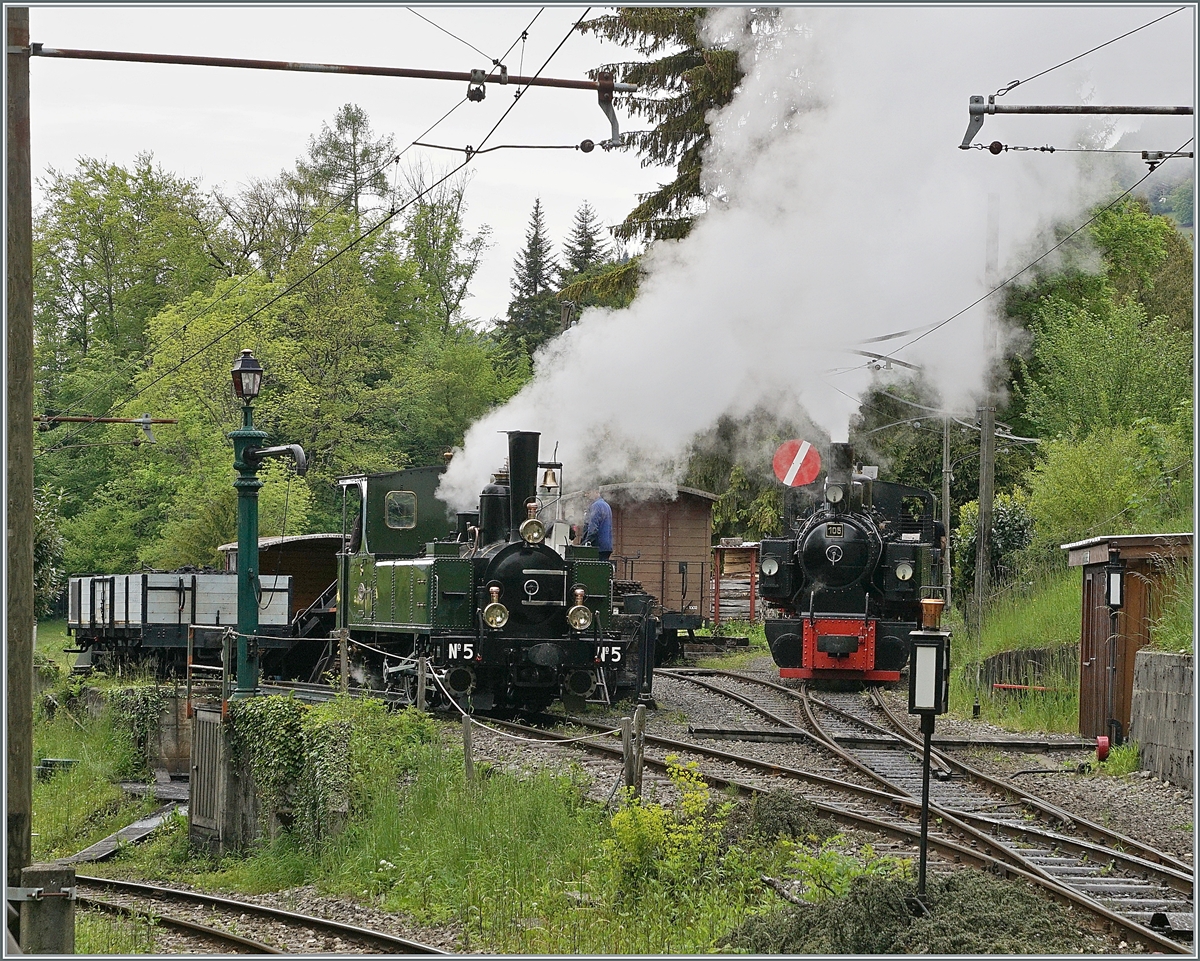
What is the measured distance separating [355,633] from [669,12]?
46.4 feet

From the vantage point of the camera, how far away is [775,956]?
681 centimetres

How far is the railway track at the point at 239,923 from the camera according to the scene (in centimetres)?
909

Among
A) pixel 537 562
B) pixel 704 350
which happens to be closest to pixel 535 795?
pixel 537 562

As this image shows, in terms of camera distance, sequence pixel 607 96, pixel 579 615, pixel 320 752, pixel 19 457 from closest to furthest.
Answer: pixel 19 457 → pixel 607 96 → pixel 320 752 → pixel 579 615

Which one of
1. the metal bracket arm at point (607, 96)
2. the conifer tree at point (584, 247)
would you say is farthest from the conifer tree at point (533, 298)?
the metal bracket arm at point (607, 96)

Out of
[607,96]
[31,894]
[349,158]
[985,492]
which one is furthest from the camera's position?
[349,158]

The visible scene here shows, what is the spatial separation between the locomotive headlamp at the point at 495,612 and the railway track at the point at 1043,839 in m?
3.60

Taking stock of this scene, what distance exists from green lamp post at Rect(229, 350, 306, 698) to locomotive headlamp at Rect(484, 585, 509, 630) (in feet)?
8.02

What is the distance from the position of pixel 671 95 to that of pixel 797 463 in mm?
12032

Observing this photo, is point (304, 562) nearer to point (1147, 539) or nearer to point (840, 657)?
point (840, 657)

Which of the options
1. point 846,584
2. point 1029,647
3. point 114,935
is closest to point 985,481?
point 1029,647

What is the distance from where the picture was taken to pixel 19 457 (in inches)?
352

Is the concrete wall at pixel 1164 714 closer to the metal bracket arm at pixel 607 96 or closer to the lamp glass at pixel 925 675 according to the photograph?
the lamp glass at pixel 925 675

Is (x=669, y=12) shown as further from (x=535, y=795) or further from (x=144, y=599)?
(x=535, y=795)
